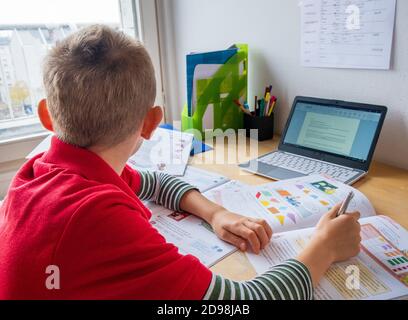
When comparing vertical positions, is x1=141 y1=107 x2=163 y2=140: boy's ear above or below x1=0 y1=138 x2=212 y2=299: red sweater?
above

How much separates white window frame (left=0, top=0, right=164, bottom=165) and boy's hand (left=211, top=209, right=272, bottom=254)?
2.98 feet

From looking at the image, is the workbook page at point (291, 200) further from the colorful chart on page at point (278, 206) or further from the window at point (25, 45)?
the window at point (25, 45)

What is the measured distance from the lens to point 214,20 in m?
1.46

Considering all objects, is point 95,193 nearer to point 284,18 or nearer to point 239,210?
point 239,210

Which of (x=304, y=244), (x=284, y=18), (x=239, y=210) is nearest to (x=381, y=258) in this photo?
(x=304, y=244)

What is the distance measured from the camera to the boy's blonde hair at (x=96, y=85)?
544 mm

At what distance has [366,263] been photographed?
0.64 metres

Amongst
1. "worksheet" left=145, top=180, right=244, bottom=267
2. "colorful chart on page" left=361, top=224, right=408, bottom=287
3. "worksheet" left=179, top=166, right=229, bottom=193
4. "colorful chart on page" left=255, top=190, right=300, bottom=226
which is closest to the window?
"worksheet" left=179, top=166, right=229, bottom=193

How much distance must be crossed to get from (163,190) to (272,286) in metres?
0.40

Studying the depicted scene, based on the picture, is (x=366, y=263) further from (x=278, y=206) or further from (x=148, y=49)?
(x=148, y=49)

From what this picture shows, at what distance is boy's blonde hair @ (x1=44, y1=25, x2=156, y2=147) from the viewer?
0.54 metres

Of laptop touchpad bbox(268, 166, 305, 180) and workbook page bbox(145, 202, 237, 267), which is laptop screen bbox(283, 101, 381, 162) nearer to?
laptop touchpad bbox(268, 166, 305, 180)

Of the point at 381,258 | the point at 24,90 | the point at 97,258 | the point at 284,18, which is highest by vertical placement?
the point at 284,18

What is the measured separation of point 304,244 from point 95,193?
0.39 meters
